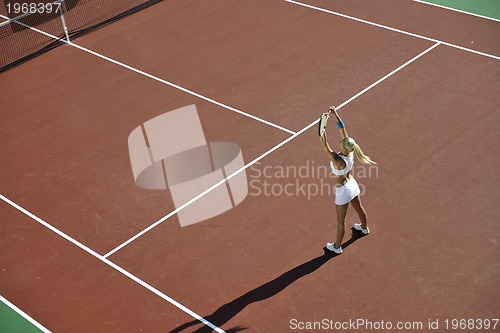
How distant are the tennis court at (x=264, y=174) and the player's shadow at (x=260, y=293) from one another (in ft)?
0.09

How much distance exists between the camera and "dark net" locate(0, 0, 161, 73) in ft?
61.0

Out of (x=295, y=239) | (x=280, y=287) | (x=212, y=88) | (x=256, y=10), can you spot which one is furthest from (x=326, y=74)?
(x=280, y=287)

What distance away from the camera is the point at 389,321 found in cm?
1084

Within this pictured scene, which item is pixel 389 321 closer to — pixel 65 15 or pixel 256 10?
pixel 256 10

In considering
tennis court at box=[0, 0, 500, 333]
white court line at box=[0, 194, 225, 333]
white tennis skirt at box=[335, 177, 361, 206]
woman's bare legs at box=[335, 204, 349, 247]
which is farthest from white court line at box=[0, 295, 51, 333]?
white tennis skirt at box=[335, 177, 361, 206]

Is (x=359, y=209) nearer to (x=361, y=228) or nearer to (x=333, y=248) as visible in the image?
(x=361, y=228)

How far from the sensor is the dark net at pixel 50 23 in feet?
61.0

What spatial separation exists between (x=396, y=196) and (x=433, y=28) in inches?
256

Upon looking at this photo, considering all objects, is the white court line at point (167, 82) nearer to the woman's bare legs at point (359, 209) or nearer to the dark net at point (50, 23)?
the dark net at point (50, 23)

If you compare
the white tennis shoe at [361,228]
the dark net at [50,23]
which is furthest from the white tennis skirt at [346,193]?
the dark net at [50,23]

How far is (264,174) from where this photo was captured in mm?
13828

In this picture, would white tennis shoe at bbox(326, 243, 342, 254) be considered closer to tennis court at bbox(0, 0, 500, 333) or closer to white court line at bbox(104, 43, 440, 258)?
tennis court at bbox(0, 0, 500, 333)

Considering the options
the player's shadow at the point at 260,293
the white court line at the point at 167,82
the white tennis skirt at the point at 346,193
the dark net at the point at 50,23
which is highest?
the white tennis skirt at the point at 346,193

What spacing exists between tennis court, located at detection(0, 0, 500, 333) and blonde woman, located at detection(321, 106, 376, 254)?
533 mm
